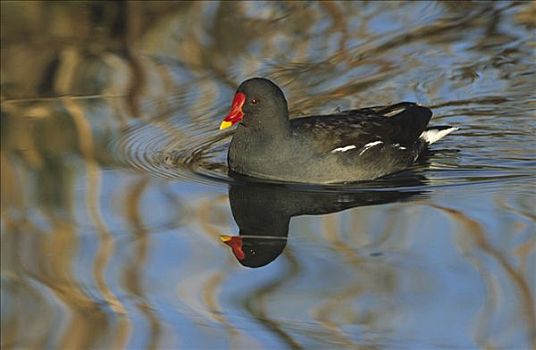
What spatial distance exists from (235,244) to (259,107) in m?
1.16

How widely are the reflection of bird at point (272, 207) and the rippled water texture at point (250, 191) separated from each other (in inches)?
0.6

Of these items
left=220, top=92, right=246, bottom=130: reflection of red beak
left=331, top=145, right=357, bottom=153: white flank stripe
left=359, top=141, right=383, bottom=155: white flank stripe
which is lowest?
left=331, top=145, right=357, bottom=153: white flank stripe

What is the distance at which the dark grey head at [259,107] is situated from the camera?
6.73 metres

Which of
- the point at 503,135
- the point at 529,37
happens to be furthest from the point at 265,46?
the point at 503,135

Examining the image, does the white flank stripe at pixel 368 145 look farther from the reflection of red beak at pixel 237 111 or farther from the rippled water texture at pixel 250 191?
the reflection of red beak at pixel 237 111

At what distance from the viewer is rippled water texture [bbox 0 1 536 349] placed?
16.4ft

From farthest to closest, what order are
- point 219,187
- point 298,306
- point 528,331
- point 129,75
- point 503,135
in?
1. point 129,75
2. point 503,135
3. point 219,187
4. point 298,306
5. point 528,331

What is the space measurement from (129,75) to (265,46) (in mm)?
1134

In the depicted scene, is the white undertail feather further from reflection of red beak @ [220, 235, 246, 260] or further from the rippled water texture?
reflection of red beak @ [220, 235, 246, 260]

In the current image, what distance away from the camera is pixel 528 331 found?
4746 mm

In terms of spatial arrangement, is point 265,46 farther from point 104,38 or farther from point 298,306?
point 298,306

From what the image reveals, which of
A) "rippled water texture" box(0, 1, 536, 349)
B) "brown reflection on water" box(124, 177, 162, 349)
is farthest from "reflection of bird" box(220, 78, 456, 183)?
"brown reflection on water" box(124, 177, 162, 349)

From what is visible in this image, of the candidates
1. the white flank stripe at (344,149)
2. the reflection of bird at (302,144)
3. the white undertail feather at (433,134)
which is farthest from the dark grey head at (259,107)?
the white undertail feather at (433,134)

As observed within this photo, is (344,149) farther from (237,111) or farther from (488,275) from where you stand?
(488,275)
